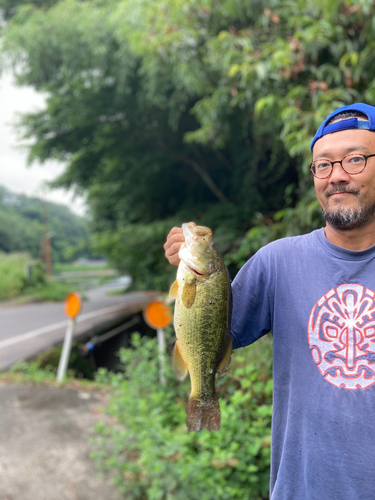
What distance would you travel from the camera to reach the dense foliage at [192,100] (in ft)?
12.2

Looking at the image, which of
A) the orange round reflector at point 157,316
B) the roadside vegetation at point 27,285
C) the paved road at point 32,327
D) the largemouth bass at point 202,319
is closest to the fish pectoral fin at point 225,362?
the largemouth bass at point 202,319

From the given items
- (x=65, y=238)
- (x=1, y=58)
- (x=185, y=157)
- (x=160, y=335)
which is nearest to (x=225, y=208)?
(x=185, y=157)

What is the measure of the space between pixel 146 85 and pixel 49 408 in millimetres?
5859

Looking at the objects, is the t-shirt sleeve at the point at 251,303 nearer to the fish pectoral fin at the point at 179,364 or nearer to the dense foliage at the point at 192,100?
the fish pectoral fin at the point at 179,364

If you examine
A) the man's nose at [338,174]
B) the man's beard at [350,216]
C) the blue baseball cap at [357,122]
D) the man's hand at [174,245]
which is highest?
the blue baseball cap at [357,122]

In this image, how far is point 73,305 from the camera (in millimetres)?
5914

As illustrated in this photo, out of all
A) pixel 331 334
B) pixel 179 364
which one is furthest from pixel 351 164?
pixel 179 364

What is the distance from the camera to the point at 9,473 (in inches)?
137

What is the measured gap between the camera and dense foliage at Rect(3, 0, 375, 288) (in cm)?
372

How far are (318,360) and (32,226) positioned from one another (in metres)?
63.8

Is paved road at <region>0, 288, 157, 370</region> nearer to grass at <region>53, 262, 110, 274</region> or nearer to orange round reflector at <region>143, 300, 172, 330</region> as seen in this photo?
orange round reflector at <region>143, 300, 172, 330</region>

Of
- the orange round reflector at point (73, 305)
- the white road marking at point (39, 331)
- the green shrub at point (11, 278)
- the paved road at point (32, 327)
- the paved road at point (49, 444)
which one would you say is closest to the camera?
the paved road at point (49, 444)

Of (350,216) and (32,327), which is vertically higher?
(350,216)

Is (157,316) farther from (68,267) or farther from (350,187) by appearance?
(68,267)
